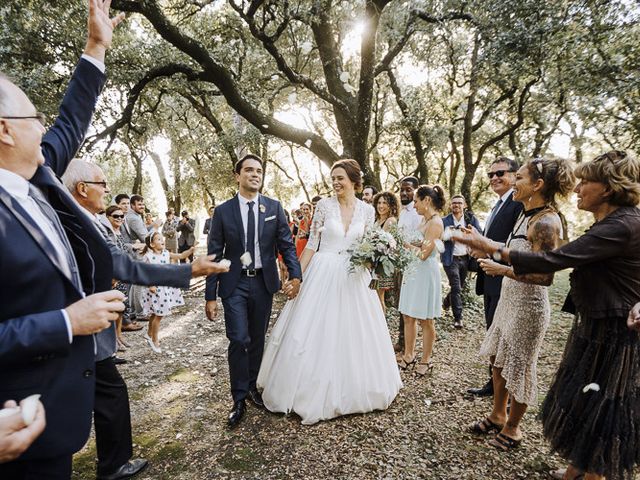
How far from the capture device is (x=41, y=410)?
136cm

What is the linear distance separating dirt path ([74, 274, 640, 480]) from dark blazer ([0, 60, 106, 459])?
200 cm

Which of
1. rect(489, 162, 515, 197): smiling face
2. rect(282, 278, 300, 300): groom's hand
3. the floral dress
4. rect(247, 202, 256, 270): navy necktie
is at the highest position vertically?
rect(489, 162, 515, 197): smiling face

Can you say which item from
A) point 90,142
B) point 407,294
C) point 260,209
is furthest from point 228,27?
point 407,294

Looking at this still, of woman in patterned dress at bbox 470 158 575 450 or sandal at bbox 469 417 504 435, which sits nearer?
woman in patterned dress at bbox 470 158 575 450

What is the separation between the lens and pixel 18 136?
1.56 m

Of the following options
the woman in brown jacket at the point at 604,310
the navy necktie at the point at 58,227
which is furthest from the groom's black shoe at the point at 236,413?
the woman in brown jacket at the point at 604,310

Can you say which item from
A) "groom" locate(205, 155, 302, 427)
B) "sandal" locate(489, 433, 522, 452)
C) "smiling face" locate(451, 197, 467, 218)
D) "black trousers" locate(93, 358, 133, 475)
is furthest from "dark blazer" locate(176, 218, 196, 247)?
"sandal" locate(489, 433, 522, 452)

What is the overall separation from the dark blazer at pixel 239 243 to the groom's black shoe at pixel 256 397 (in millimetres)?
1283

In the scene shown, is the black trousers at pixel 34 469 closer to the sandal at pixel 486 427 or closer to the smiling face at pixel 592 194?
the smiling face at pixel 592 194

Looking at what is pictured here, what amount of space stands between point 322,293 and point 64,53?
10.5 meters

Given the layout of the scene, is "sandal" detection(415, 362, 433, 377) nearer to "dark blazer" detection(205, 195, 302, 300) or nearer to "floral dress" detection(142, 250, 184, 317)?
"dark blazer" detection(205, 195, 302, 300)

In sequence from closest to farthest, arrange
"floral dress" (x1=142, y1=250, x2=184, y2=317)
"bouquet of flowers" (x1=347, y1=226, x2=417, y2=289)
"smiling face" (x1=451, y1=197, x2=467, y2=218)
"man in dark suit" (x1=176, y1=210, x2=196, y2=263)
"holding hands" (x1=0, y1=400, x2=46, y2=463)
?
"holding hands" (x1=0, y1=400, x2=46, y2=463) → "bouquet of flowers" (x1=347, y1=226, x2=417, y2=289) → "floral dress" (x1=142, y1=250, x2=184, y2=317) → "smiling face" (x1=451, y1=197, x2=467, y2=218) → "man in dark suit" (x1=176, y1=210, x2=196, y2=263)

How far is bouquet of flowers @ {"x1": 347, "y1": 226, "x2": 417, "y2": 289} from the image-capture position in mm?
4039

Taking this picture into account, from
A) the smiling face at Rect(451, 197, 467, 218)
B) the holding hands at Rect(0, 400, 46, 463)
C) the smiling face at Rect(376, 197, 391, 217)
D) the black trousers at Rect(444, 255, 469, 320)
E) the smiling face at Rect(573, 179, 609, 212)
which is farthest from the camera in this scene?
the smiling face at Rect(451, 197, 467, 218)
